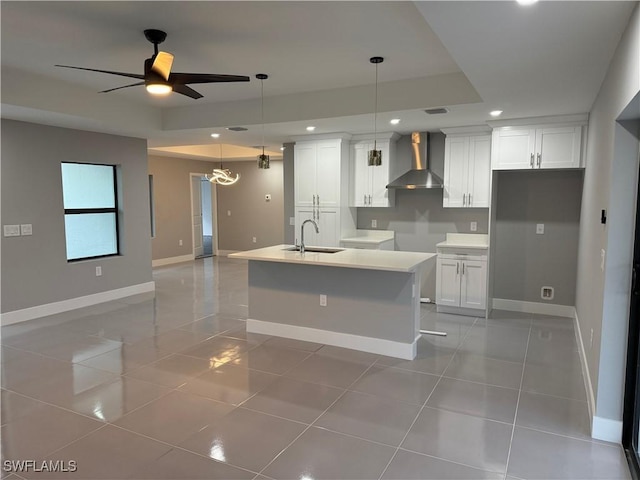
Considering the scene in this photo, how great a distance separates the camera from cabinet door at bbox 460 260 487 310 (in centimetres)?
519

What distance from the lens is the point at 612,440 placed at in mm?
2576

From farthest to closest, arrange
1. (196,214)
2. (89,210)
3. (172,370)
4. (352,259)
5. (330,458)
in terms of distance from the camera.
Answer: (196,214), (89,210), (352,259), (172,370), (330,458)

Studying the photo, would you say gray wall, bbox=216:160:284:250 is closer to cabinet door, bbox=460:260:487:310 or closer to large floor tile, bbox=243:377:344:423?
cabinet door, bbox=460:260:487:310

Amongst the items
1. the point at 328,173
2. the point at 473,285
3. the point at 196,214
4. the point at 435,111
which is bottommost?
the point at 473,285

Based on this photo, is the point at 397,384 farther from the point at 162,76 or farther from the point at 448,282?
the point at 162,76

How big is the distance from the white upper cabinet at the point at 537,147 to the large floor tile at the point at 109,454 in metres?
4.58

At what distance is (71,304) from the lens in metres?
5.64

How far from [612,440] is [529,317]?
112 inches

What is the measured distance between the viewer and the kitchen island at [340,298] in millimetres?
3918

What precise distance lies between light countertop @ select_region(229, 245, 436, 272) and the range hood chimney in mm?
1670

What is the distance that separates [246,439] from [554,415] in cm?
209

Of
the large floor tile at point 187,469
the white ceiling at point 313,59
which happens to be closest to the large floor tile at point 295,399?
the large floor tile at point 187,469

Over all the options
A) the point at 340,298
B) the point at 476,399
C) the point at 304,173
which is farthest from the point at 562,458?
the point at 304,173

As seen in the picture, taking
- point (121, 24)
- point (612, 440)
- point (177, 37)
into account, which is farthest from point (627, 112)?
point (121, 24)
